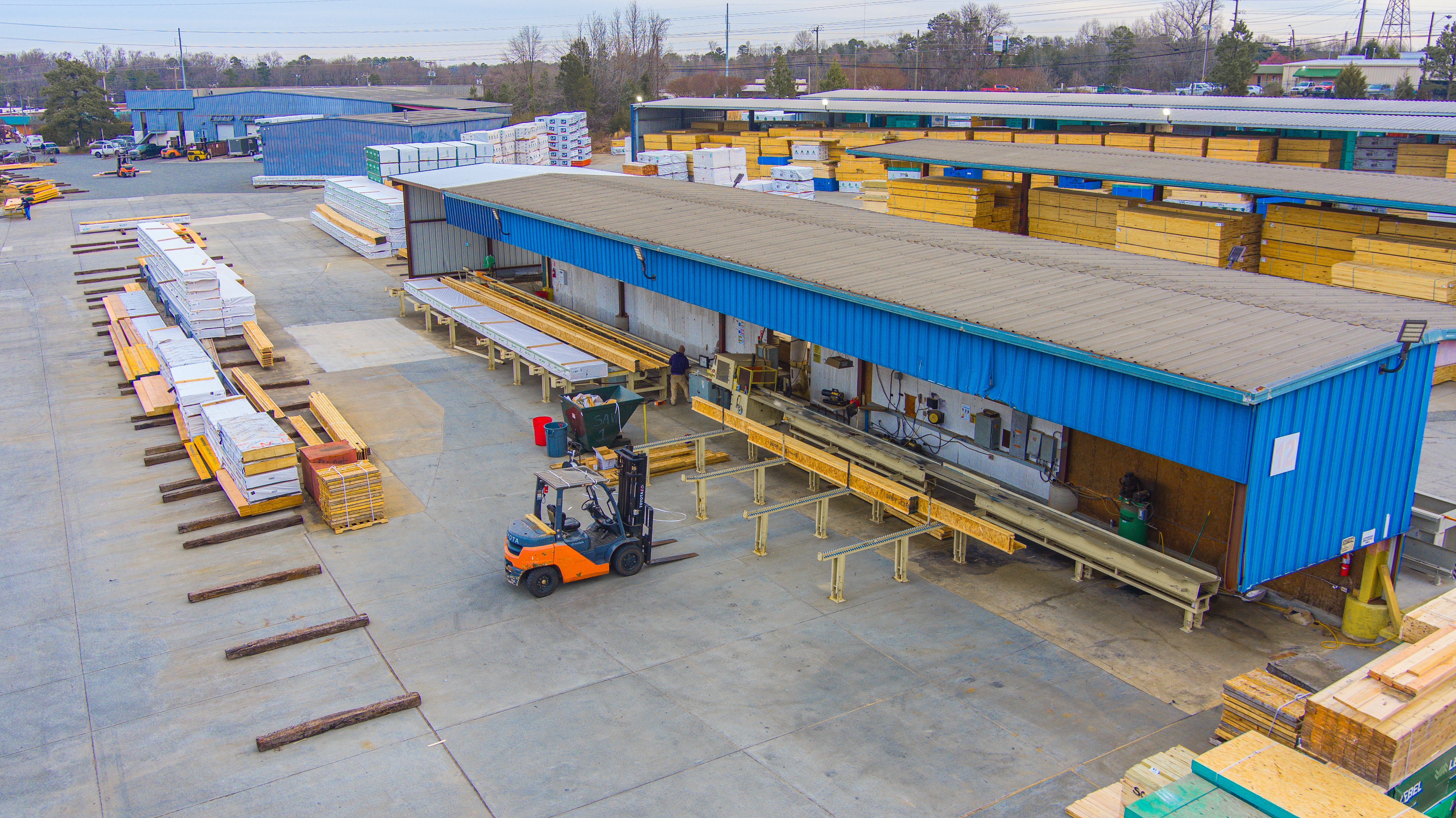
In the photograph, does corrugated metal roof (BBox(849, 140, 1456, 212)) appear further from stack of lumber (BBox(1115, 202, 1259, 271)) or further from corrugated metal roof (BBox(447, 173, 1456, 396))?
corrugated metal roof (BBox(447, 173, 1456, 396))

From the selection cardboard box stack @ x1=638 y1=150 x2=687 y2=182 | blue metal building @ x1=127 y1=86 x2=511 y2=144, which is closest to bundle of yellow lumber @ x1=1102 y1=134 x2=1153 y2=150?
cardboard box stack @ x1=638 y1=150 x2=687 y2=182

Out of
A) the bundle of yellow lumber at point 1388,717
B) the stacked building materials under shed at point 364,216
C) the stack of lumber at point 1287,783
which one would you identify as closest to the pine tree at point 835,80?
the stacked building materials under shed at point 364,216

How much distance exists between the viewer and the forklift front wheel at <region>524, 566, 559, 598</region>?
41.3 ft

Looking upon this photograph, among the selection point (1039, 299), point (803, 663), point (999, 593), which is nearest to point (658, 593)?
point (803, 663)

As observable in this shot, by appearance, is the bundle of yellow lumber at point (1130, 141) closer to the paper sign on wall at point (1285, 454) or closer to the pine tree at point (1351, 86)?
the paper sign on wall at point (1285, 454)

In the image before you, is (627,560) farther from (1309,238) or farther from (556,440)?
(1309,238)

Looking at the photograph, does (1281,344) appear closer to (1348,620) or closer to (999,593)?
(1348,620)

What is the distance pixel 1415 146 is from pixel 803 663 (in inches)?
1051

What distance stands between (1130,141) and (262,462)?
28.9 m

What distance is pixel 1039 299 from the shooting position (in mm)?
13125

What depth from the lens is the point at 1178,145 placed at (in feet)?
107

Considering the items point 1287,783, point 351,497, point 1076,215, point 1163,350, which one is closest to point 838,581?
point 1163,350

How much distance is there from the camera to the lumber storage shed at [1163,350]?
10234 mm

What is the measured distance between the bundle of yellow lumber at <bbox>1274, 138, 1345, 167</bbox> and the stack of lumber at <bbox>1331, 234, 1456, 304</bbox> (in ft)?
43.0
